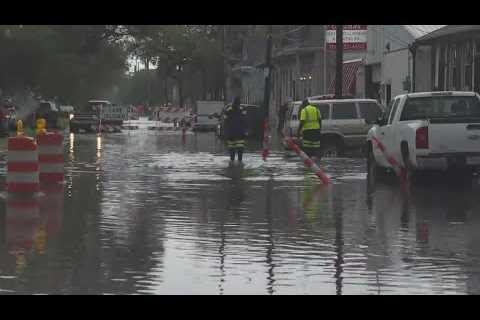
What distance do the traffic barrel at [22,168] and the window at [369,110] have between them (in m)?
17.5

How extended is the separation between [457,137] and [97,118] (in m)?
47.3

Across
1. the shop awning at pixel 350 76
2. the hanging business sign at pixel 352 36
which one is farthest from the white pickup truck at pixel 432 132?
the shop awning at pixel 350 76

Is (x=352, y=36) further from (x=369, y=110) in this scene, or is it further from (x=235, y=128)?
(x=235, y=128)

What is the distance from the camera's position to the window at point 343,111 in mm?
36719

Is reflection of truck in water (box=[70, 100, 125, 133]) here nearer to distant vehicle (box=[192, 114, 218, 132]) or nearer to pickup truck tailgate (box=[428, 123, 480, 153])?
distant vehicle (box=[192, 114, 218, 132])

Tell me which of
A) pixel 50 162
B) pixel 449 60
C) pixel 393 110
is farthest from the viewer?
pixel 449 60

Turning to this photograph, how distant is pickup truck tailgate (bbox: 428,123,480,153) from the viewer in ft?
A: 76.3

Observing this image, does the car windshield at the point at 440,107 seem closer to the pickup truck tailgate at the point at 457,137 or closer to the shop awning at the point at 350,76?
the pickup truck tailgate at the point at 457,137

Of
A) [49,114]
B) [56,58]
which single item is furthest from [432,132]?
[56,58]

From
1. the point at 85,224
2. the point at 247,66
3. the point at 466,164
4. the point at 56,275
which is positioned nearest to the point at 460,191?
the point at 466,164

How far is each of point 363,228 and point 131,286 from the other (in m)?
5.70

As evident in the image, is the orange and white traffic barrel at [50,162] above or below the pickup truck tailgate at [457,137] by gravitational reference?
below

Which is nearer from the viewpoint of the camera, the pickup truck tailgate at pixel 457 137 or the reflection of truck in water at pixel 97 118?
the pickup truck tailgate at pixel 457 137

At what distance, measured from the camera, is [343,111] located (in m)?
36.8
